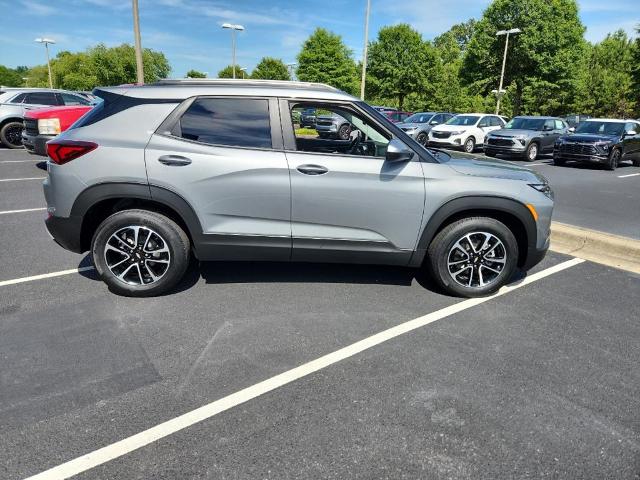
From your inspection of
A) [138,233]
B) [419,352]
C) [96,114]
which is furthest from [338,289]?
[96,114]

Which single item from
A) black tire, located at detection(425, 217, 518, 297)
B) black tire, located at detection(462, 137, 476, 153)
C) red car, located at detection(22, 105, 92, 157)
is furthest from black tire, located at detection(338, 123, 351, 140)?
black tire, located at detection(462, 137, 476, 153)

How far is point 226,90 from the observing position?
3789 mm

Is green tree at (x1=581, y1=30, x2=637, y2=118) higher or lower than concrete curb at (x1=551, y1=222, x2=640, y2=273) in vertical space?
higher

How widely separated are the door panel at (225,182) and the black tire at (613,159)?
13475mm

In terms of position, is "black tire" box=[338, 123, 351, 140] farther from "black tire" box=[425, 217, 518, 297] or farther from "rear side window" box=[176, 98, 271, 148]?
"black tire" box=[425, 217, 518, 297]

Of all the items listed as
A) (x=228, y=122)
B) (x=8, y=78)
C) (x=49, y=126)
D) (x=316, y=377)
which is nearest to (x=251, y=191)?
(x=228, y=122)

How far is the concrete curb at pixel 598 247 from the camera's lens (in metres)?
5.13

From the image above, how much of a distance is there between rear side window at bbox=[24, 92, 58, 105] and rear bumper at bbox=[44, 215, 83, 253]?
40.6ft

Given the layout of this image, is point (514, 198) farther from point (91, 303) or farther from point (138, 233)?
point (91, 303)

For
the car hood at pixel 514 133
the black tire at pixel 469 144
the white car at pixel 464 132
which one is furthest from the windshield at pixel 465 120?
the car hood at pixel 514 133

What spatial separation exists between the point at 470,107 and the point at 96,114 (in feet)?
160

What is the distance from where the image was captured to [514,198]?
154 inches

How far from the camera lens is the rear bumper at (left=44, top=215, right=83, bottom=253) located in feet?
12.2

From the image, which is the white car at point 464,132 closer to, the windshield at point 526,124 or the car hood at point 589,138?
the windshield at point 526,124
